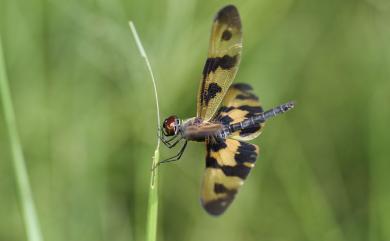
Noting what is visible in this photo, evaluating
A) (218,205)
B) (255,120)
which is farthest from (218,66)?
(218,205)

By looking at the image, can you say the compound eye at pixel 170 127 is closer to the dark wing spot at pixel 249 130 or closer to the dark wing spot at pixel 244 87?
the dark wing spot at pixel 249 130

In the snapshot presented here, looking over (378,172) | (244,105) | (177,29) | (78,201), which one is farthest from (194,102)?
(378,172)

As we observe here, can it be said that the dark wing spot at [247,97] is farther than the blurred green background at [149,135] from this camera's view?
No

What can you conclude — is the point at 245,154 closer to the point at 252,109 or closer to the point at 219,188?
the point at 219,188

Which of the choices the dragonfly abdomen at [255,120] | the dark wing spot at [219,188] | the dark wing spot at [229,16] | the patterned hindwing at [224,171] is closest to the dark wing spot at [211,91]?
the dragonfly abdomen at [255,120]

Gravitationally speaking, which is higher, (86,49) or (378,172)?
(86,49)

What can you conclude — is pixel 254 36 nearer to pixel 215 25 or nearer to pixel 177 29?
pixel 177 29

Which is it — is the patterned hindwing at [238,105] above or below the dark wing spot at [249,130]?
above
